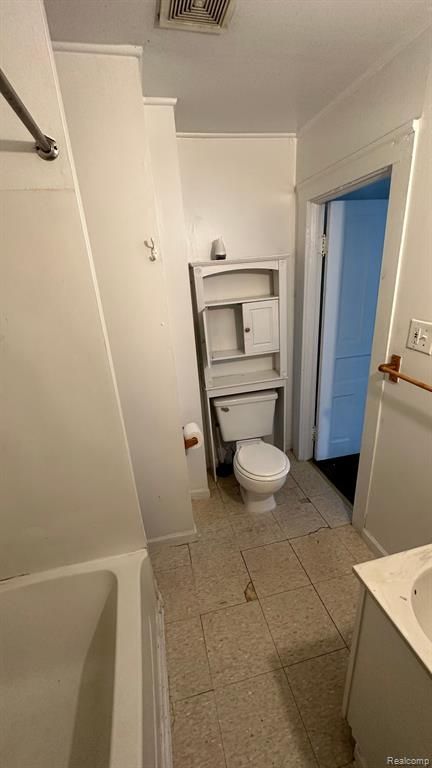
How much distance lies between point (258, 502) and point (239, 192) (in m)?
1.95

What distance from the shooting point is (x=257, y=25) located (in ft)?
3.27

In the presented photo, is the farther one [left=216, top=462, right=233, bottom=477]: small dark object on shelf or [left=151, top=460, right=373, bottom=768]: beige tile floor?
[left=216, top=462, right=233, bottom=477]: small dark object on shelf

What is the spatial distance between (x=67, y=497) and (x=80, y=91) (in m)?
1.49

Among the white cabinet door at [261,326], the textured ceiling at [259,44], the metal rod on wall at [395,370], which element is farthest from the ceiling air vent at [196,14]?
the metal rod on wall at [395,370]

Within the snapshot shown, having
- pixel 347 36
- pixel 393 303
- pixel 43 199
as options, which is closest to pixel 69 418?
pixel 43 199

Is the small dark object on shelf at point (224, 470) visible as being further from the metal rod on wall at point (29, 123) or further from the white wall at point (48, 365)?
the metal rod on wall at point (29, 123)

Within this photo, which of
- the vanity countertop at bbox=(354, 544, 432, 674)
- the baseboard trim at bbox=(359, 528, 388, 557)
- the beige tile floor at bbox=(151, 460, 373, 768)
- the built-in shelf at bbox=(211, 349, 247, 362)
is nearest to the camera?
the vanity countertop at bbox=(354, 544, 432, 674)

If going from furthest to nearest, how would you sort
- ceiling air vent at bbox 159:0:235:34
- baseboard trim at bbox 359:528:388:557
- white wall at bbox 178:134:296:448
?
white wall at bbox 178:134:296:448 < baseboard trim at bbox 359:528:388:557 < ceiling air vent at bbox 159:0:235:34

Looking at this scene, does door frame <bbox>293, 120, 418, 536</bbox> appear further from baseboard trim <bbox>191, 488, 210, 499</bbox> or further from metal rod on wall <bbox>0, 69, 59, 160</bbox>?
metal rod on wall <bbox>0, 69, 59, 160</bbox>

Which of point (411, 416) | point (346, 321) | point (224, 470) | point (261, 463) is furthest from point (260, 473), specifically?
point (346, 321)

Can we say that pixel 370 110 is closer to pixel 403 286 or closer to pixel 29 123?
pixel 403 286

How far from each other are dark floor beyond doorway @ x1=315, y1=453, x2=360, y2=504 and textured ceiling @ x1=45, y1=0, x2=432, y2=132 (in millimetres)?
2238

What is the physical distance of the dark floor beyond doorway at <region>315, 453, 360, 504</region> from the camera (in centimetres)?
214

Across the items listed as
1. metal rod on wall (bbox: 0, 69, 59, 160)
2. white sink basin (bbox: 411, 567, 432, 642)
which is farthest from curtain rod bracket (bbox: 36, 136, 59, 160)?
white sink basin (bbox: 411, 567, 432, 642)
